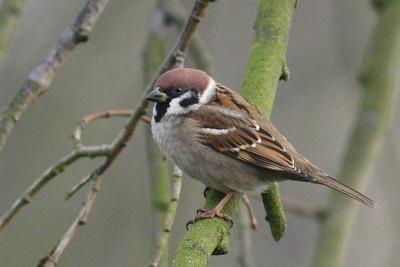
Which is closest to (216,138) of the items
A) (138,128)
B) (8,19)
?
(8,19)

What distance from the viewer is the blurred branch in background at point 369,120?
4.07 m

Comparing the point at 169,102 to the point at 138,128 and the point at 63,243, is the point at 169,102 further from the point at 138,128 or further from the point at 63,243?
the point at 138,128

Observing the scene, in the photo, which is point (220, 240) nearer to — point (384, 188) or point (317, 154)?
point (384, 188)

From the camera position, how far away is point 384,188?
4.83m

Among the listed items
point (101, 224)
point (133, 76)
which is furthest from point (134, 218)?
point (133, 76)

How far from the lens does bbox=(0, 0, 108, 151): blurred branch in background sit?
3.56 metres

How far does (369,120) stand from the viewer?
4.18 meters

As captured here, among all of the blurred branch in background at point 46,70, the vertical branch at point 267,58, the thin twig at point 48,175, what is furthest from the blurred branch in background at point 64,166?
the vertical branch at point 267,58

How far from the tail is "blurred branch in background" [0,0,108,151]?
1377mm

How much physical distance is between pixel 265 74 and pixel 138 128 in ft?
9.55

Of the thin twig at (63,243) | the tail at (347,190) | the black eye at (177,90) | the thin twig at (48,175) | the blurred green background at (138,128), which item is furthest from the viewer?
the blurred green background at (138,128)

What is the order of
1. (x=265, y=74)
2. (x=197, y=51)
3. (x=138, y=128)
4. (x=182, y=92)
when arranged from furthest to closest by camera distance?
(x=138, y=128)
(x=197, y=51)
(x=182, y=92)
(x=265, y=74)

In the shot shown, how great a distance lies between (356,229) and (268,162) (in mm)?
3251

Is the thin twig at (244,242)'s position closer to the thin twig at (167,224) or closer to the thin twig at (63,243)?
the thin twig at (167,224)
